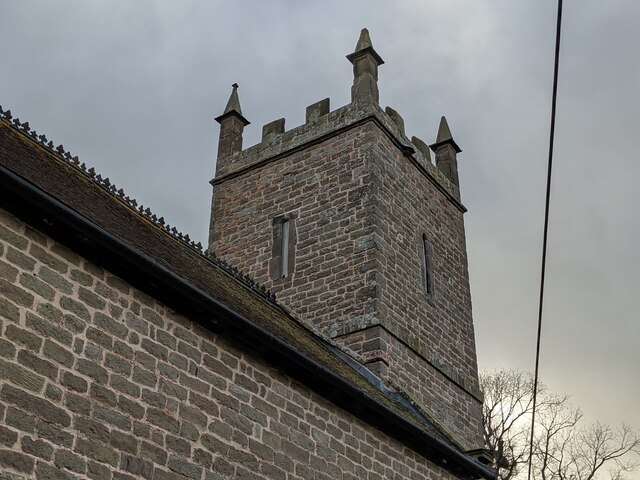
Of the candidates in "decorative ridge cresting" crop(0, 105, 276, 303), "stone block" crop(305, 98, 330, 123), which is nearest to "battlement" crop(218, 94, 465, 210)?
"stone block" crop(305, 98, 330, 123)

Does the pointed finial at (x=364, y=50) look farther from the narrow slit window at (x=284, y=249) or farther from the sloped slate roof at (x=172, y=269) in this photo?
the sloped slate roof at (x=172, y=269)

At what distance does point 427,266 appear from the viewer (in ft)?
50.1

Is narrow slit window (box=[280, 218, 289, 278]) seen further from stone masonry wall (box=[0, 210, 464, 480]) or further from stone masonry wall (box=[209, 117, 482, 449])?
stone masonry wall (box=[0, 210, 464, 480])

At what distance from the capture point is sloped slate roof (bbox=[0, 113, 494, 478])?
239 inches

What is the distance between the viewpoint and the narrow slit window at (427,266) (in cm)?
1495

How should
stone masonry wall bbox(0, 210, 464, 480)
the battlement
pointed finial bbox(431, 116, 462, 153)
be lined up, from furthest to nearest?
1. pointed finial bbox(431, 116, 462, 153)
2. the battlement
3. stone masonry wall bbox(0, 210, 464, 480)

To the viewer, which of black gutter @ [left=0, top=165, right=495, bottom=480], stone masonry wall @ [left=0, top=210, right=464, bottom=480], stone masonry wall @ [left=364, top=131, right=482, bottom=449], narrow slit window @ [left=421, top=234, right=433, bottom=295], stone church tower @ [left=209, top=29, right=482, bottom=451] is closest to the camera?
stone masonry wall @ [left=0, top=210, right=464, bottom=480]

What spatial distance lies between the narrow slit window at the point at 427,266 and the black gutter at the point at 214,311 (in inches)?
202

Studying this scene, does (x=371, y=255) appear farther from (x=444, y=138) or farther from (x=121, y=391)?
(x=121, y=391)

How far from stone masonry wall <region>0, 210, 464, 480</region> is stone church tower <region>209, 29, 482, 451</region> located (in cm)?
477

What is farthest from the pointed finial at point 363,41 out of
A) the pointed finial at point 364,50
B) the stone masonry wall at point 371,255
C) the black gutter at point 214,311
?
the black gutter at point 214,311

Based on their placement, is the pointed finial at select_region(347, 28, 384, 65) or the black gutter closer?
the black gutter

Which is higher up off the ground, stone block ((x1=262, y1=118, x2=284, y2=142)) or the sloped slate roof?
stone block ((x1=262, y1=118, x2=284, y2=142))

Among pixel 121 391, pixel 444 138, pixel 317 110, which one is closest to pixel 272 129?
pixel 317 110
